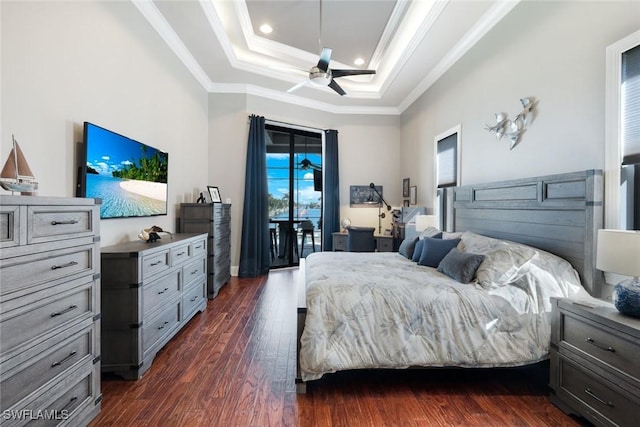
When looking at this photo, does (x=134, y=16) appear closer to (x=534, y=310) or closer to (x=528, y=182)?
(x=528, y=182)

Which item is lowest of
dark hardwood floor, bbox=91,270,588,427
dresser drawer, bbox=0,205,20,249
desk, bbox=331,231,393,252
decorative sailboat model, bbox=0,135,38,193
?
dark hardwood floor, bbox=91,270,588,427

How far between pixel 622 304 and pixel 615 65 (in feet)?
4.97

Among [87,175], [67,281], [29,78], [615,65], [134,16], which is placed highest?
[134,16]

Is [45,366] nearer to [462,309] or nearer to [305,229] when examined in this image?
[462,309]

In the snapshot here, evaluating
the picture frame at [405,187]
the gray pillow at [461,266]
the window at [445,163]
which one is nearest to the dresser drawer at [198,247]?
the gray pillow at [461,266]

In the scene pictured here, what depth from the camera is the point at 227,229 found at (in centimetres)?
474

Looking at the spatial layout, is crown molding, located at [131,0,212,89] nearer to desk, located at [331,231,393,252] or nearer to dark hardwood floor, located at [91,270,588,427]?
dark hardwood floor, located at [91,270,588,427]

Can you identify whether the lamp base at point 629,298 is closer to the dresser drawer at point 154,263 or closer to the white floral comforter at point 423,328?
the white floral comforter at point 423,328

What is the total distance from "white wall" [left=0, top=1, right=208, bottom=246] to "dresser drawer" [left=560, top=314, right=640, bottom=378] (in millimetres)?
3396

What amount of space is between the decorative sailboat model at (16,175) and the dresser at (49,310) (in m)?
0.19

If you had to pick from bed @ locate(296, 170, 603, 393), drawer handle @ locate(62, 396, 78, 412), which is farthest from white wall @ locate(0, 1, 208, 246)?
bed @ locate(296, 170, 603, 393)

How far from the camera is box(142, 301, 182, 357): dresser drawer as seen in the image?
89.3 inches

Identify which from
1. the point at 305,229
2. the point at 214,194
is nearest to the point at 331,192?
the point at 305,229

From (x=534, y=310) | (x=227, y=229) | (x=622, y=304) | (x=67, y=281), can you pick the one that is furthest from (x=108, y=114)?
(x=622, y=304)
